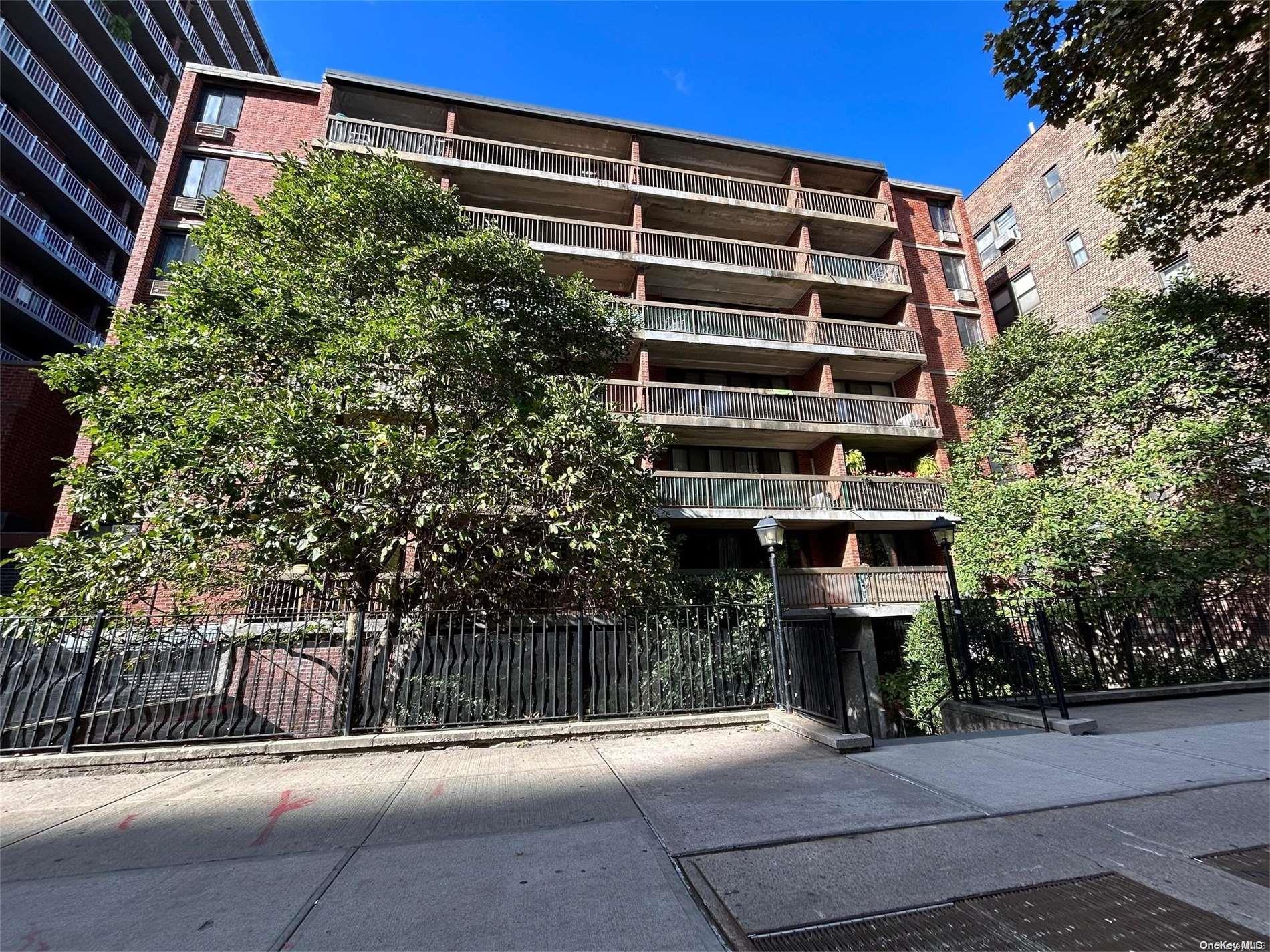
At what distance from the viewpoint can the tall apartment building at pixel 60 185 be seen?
15.5m

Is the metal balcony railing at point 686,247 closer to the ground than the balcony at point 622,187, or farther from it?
closer to the ground

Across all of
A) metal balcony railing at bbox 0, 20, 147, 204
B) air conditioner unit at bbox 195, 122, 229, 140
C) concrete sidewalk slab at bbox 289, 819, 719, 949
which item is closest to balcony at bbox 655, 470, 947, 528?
concrete sidewalk slab at bbox 289, 819, 719, 949

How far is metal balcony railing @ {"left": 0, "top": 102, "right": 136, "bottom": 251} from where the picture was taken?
1977cm

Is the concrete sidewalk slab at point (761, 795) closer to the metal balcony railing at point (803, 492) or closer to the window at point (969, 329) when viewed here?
the metal balcony railing at point (803, 492)

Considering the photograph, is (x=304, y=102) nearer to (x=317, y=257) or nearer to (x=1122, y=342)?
(x=317, y=257)

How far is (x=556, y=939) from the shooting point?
2.41 m

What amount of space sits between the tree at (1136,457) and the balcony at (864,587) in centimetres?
186

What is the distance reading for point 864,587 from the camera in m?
15.6

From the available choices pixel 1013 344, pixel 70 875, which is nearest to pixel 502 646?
pixel 70 875

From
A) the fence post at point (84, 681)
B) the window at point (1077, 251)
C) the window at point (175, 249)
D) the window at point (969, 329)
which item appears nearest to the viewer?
the fence post at point (84, 681)

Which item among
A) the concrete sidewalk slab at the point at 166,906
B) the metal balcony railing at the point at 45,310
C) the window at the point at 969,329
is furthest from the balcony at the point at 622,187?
the concrete sidewalk slab at the point at 166,906

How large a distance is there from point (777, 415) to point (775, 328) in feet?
11.2

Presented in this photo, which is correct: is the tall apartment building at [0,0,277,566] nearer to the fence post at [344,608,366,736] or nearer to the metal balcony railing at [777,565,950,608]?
the fence post at [344,608,366,736]

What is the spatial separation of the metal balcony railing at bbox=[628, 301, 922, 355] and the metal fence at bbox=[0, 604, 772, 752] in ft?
36.8
